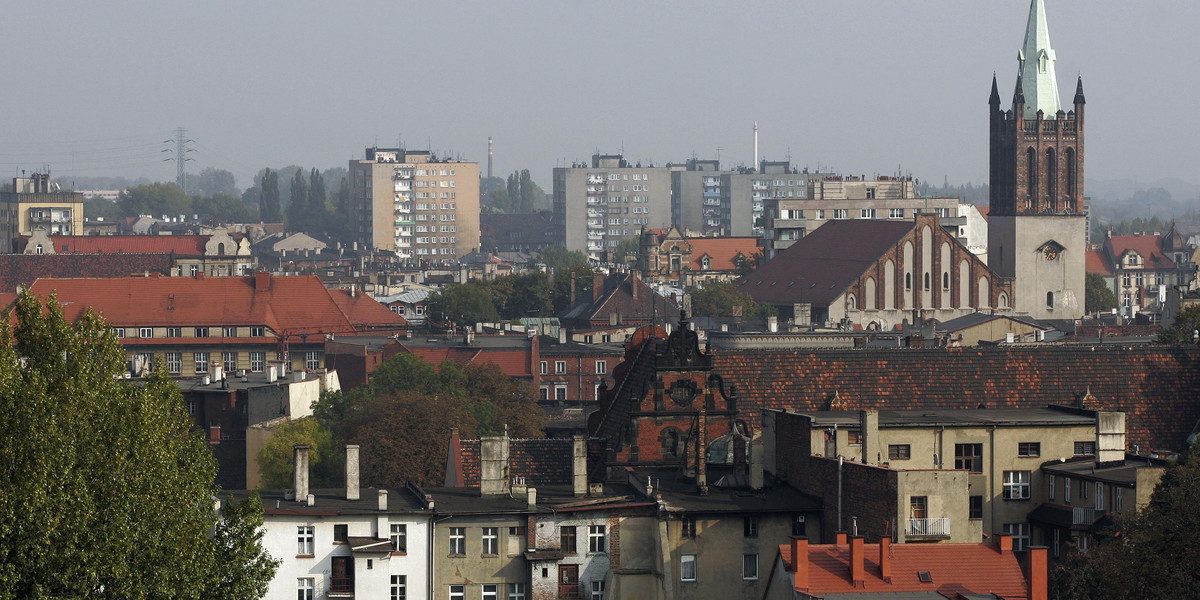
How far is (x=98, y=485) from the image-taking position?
132 feet

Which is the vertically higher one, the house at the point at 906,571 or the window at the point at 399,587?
the house at the point at 906,571

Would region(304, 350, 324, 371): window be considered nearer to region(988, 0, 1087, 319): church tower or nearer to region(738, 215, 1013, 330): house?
region(738, 215, 1013, 330): house

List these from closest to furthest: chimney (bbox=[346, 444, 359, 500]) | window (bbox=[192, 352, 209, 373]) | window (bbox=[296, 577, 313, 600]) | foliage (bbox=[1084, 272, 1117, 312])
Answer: window (bbox=[296, 577, 313, 600]) < chimney (bbox=[346, 444, 359, 500]) < window (bbox=[192, 352, 209, 373]) < foliage (bbox=[1084, 272, 1117, 312])

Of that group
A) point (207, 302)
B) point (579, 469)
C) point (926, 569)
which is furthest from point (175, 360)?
point (926, 569)

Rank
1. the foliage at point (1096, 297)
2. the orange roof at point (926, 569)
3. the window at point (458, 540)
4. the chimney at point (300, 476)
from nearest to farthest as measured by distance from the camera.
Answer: the orange roof at point (926, 569) < the window at point (458, 540) < the chimney at point (300, 476) < the foliage at point (1096, 297)

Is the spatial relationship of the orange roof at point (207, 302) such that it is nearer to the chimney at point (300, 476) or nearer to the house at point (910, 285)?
the house at point (910, 285)

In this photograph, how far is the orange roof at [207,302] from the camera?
129750 mm

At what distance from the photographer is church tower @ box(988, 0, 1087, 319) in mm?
157250

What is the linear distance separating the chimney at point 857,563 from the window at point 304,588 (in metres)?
13.0

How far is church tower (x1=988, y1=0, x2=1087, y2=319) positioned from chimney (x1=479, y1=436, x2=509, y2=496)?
101481 mm

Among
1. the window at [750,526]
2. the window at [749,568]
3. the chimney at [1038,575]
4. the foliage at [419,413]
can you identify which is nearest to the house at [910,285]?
the foliage at [419,413]

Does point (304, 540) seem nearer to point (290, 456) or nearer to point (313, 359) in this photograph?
point (290, 456)

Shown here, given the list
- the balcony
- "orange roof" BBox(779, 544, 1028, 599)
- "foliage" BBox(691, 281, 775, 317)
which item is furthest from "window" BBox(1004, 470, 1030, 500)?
"foliage" BBox(691, 281, 775, 317)

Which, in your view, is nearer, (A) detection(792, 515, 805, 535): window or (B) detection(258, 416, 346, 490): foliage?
(A) detection(792, 515, 805, 535): window
